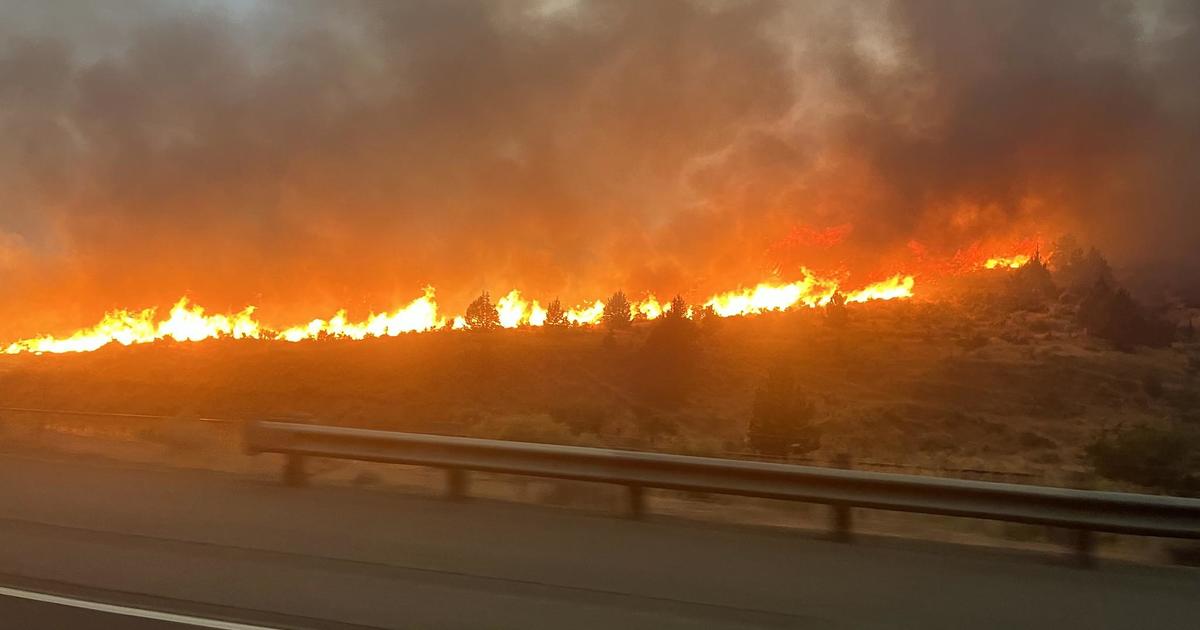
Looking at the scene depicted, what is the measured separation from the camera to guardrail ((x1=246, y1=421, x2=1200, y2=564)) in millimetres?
8375

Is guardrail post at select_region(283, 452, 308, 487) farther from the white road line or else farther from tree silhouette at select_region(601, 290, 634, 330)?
tree silhouette at select_region(601, 290, 634, 330)

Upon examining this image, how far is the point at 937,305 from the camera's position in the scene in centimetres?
8450

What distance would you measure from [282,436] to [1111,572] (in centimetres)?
903

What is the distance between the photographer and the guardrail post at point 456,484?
35.6 ft

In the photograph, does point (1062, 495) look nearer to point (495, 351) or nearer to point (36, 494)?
point (36, 494)

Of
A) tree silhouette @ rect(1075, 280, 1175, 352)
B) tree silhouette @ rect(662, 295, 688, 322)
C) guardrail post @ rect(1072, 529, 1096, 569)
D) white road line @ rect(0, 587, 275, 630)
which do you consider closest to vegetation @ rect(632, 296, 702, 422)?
tree silhouette @ rect(662, 295, 688, 322)

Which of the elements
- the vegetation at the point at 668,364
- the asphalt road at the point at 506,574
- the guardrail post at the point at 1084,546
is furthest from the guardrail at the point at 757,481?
the vegetation at the point at 668,364

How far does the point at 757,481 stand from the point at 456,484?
3.56m

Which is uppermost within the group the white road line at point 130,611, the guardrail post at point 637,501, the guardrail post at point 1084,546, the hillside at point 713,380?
the hillside at point 713,380

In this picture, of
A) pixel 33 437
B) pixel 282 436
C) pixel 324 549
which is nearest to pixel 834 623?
pixel 324 549

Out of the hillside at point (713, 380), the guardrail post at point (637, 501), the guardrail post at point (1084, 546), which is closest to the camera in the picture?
the guardrail post at point (1084, 546)

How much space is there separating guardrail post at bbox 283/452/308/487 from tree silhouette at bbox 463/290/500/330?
6218 cm

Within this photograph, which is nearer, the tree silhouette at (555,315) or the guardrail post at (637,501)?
the guardrail post at (637,501)

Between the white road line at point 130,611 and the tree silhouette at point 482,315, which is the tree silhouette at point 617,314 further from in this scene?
the white road line at point 130,611
